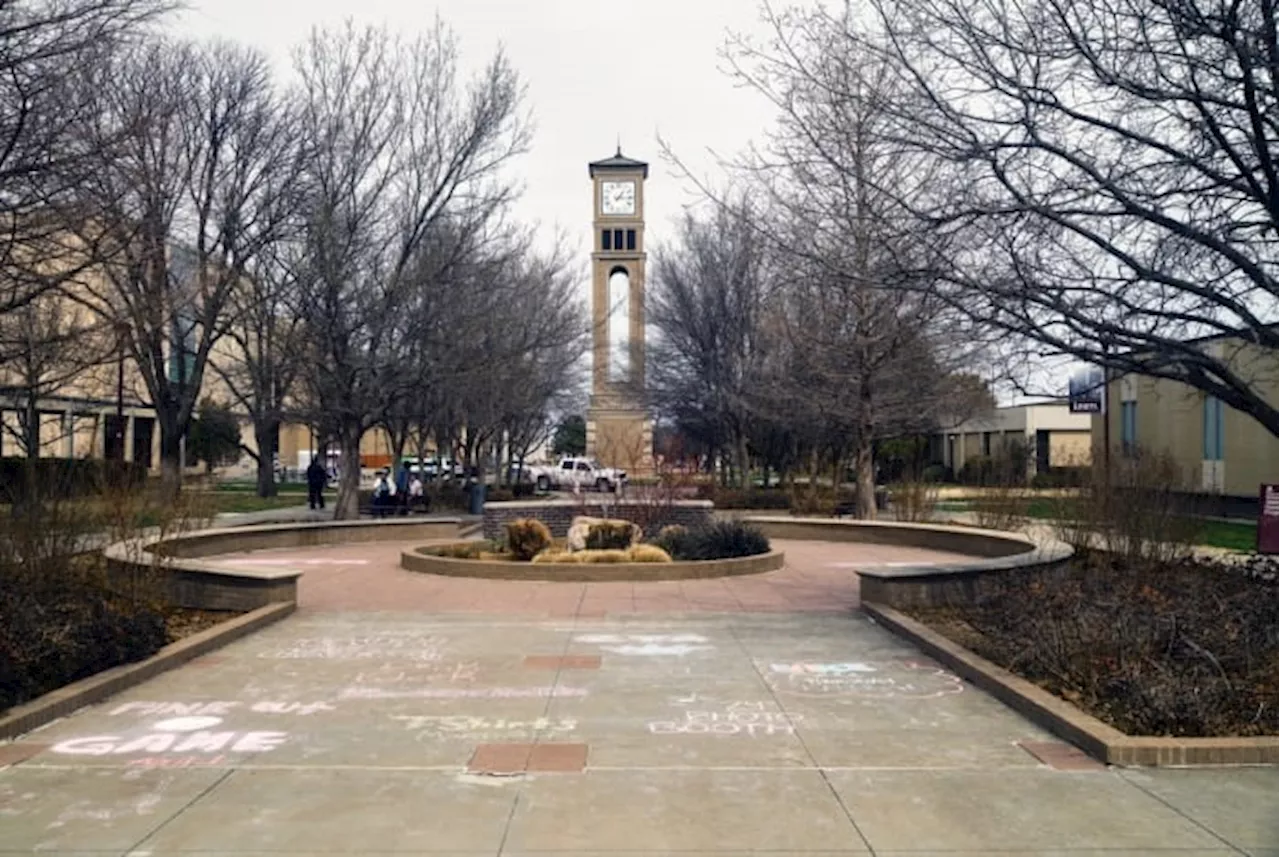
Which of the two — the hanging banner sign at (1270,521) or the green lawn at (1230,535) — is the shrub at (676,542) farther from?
the green lawn at (1230,535)

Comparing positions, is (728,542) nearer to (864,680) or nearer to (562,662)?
(562,662)

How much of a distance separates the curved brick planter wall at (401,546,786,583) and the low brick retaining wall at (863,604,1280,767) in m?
7.55

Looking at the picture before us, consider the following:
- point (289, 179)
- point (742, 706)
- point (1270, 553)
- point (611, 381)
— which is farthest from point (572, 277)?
point (742, 706)

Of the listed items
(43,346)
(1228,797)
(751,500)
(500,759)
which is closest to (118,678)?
(500,759)

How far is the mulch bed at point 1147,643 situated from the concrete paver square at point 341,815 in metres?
3.96

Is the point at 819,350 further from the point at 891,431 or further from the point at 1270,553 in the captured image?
the point at 1270,553

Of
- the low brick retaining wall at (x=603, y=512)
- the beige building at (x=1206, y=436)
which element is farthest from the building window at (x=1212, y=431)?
the low brick retaining wall at (x=603, y=512)

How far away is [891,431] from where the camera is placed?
98.7 ft

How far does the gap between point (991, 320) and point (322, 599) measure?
8399 mm

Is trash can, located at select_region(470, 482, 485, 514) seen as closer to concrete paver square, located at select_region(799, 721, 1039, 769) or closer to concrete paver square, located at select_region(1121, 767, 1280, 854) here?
concrete paver square, located at select_region(799, 721, 1039, 769)

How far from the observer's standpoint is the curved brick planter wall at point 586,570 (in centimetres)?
1597

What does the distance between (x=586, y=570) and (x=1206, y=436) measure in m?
27.7

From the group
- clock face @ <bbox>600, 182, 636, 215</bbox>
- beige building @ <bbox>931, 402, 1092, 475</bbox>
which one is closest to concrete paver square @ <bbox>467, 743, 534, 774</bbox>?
beige building @ <bbox>931, 402, 1092, 475</bbox>

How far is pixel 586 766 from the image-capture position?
21.4 ft
